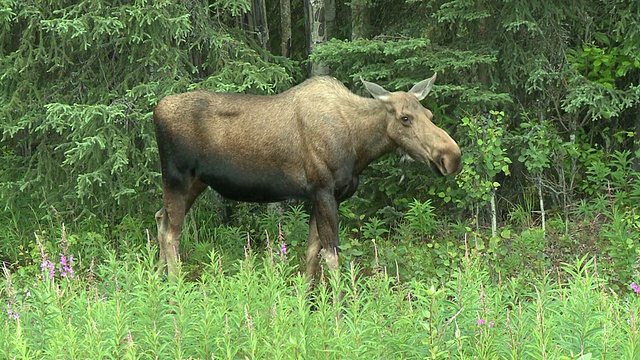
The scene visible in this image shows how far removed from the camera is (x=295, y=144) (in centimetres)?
791

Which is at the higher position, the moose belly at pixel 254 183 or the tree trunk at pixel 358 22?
the tree trunk at pixel 358 22

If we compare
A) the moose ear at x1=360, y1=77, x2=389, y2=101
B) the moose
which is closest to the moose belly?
the moose

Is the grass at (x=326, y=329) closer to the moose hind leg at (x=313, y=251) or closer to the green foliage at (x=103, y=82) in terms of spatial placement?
the moose hind leg at (x=313, y=251)

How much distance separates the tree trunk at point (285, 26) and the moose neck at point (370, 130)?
150 inches

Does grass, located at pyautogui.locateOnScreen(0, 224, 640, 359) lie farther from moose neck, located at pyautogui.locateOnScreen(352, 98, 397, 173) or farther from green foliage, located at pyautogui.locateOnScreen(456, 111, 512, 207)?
green foliage, located at pyautogui.locateOnScreen(456, 111, 512, 207)

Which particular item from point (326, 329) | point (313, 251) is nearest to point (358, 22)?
point (313, 251)

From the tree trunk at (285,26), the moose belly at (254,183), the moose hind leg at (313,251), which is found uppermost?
the tree trunk at (285,26)

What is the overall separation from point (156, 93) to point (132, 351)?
5952 millimetres

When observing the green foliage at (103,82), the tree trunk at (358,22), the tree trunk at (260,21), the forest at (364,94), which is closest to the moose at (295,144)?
the forest at (364,94)

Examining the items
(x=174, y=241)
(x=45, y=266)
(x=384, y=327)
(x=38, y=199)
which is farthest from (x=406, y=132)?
(x=38, y=199)

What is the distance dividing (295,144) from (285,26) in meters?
4.00

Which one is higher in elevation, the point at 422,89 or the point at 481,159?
the point at 422,89

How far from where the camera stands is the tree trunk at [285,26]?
11.5m

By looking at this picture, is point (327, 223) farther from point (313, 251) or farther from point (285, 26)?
point (285, 26)
